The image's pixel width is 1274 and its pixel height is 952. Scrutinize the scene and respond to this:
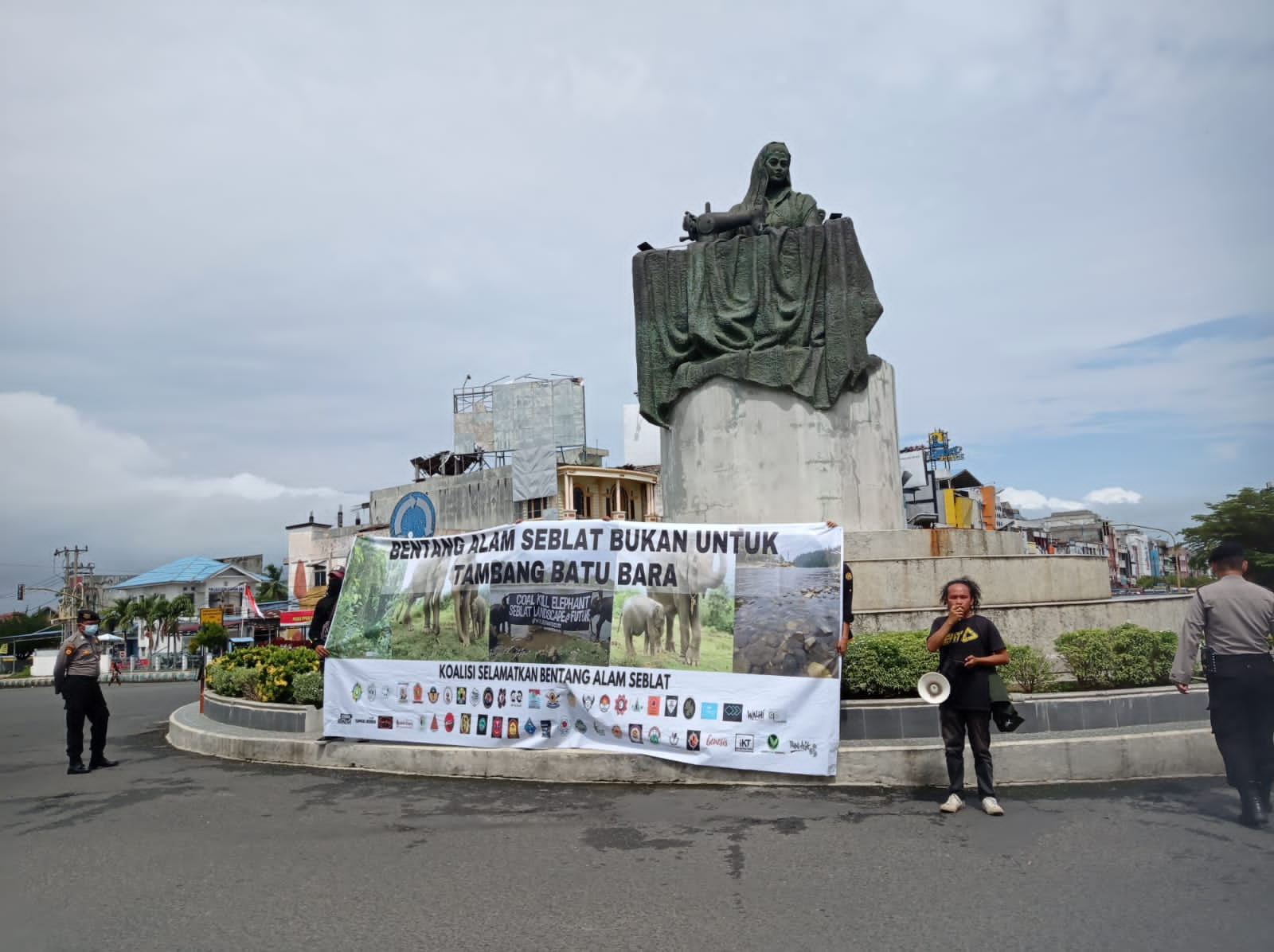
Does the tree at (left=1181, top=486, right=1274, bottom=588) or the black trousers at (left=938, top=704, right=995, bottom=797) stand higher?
the tree at (left=1181, top=486, right=1274, bottom=588)

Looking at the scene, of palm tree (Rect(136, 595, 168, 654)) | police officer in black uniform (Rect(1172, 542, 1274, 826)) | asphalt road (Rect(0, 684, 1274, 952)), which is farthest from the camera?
palm tree (Rect(136, 595, 168, 654))

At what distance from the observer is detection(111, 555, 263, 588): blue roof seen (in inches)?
3051

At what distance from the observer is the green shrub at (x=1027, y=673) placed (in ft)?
27.5

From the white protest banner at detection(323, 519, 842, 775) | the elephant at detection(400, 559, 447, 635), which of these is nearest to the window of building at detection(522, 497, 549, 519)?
the elephant at detection(400, 559, 447, 635)

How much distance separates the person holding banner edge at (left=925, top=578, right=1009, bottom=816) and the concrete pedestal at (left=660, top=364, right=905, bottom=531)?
627 centimetres

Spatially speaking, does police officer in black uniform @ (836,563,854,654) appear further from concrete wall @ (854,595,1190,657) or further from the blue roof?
the blue roof

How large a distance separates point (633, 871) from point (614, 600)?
304cm

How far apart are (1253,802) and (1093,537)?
387 feet

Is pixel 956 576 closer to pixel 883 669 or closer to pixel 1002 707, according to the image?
pixel 883 669

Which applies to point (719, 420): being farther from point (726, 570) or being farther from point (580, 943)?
point (580, 943)

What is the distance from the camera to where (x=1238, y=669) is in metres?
6.27

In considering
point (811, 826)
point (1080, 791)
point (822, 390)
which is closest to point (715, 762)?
point (811, 826)

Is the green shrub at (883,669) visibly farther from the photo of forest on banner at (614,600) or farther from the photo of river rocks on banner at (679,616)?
the photo of river rocks on banner at (679,616)

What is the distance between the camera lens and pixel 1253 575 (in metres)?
46.1
